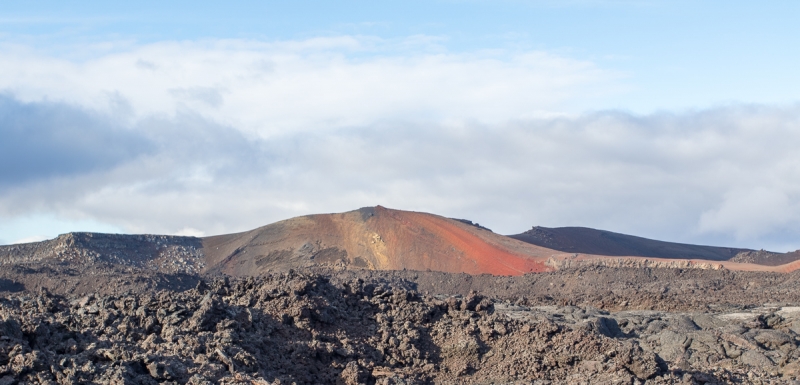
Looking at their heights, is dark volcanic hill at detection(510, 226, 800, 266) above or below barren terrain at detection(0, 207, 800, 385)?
above

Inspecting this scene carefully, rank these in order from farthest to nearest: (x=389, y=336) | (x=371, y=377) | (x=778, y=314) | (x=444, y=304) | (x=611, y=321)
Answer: (x=778, y=314)
(x=611, y=321)
(x=444, y=304)
(x=389, y=336)
(x=371, y=377)

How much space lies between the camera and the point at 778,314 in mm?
21766

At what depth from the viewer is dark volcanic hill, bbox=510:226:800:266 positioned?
148ft

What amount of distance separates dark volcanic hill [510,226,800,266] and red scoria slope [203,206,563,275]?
23.0 ft

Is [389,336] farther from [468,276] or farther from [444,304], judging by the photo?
[468,276]

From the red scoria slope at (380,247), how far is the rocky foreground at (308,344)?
2110 centimetres

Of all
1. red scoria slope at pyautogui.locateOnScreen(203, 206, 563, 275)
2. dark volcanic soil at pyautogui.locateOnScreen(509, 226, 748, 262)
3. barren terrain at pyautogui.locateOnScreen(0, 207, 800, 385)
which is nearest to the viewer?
barren terrain at pyautogui.locateOnScreen(0, 207, 800, 385)

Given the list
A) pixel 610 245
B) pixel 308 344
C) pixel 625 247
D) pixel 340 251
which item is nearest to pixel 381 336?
pixel 308 344

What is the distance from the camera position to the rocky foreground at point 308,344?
10.8 meters

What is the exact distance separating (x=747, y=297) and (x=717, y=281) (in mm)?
3390

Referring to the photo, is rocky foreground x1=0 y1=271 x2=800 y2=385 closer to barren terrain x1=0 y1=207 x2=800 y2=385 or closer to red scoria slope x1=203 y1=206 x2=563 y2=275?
barren terrain x1=0 y1=207 x2=800 y2=385

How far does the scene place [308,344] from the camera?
1320cm

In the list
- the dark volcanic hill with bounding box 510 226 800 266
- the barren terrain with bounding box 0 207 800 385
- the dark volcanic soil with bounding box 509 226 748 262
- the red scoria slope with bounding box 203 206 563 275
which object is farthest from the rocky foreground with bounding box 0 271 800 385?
the dark volcanic soil with bounding box 509 226 748 262

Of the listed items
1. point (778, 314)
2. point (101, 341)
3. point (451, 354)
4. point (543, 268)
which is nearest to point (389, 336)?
point (451, 354)
